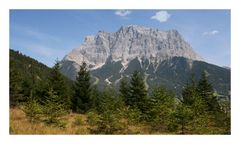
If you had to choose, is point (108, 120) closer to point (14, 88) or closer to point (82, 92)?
point (82, 92)

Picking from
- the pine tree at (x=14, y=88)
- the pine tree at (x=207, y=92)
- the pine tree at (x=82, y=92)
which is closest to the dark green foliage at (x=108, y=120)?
the pine tree at (x=82, y=92)

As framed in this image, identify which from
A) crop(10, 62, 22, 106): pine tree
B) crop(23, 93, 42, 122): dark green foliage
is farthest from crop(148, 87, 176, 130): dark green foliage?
crop(10, 62, 22, 106): pine tree

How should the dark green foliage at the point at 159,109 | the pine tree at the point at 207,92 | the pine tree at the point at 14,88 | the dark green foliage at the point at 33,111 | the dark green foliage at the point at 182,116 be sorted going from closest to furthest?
the dark green foliage at the point at 182,116 → the dark green foliage at the point at 33,111 → the dark green foliage at the point at 159,109 → the pine tree at the point at 14,88 → the pine tree at the point at 207,92

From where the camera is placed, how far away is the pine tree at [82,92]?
28812mm

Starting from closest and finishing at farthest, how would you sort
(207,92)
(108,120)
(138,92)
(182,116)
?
(108,120) < (182,116) < (138,92) < (207,92)

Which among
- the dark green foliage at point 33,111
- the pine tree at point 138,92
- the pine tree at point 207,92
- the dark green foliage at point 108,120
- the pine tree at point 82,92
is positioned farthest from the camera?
the pine tree at point 82,92

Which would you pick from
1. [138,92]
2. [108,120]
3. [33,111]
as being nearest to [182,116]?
[108,120]

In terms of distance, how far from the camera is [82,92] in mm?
29297

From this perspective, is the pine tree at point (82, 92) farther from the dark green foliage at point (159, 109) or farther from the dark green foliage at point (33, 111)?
the dark green foliage at point (33, 111)

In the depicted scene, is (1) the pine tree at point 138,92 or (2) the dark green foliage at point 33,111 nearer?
(2) the dark green foliage at point 33,111

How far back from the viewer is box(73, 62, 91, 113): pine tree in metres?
28.8
